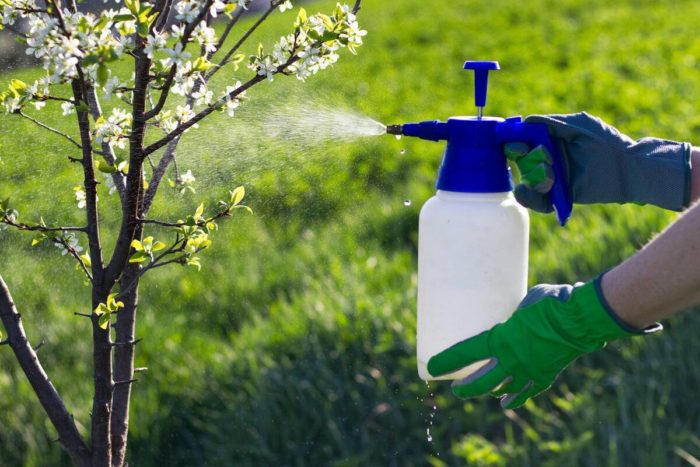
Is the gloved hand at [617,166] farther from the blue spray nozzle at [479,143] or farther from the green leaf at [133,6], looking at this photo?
the green leaf at [133,6]

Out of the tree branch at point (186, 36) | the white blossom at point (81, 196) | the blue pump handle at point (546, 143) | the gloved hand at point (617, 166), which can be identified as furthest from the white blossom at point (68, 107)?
the gloved hand at point (617, 166)

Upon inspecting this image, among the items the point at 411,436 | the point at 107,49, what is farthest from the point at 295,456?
the point at 107,49

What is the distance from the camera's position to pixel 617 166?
85.2 inches

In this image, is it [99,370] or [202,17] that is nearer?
[202,17]

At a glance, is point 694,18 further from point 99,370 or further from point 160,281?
point 99,370

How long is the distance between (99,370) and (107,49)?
668 mm

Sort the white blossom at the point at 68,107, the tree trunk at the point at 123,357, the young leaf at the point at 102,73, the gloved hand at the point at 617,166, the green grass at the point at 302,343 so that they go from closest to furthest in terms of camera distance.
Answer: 1. the young leaf at the point at 102,73
2. the white blossom at the point at 68,107
3. the tree trunk at the point at 123,357
4. the gloved hand at the point at 617,166
5. the green grass at the point at 302,343

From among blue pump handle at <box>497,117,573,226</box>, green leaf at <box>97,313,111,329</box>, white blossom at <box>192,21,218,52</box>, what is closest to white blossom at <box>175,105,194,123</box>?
white blossom at <box>192,21,218,52</box>

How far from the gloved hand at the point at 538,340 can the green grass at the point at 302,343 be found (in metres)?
0.82

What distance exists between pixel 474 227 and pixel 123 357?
2.41 ft

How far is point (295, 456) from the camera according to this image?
3.70m

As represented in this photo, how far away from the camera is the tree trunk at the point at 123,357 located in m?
1.85

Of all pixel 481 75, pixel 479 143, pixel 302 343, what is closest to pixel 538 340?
pixel 479 143

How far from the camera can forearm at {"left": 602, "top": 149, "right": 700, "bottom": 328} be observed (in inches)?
64.8
